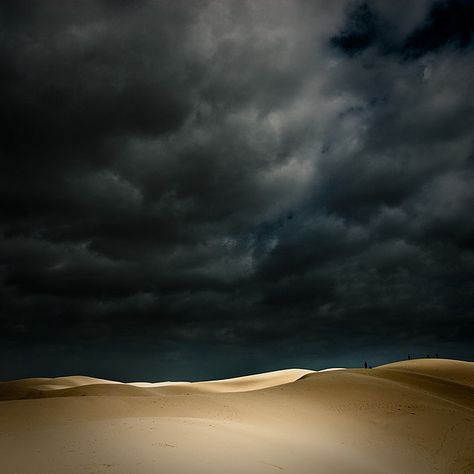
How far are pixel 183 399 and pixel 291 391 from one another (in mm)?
4521

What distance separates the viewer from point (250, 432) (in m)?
9.00

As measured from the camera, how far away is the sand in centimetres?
625

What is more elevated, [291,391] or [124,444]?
[291,391]

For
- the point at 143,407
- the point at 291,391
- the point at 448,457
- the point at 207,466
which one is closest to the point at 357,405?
the point at 291,391

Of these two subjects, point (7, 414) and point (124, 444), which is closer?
point (124, 444)

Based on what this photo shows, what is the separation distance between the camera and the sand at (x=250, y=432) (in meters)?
6.25

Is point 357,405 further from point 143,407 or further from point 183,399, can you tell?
point 143,407

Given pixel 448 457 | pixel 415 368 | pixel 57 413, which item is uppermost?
Answer: pixel 415 368

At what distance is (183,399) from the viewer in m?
12.9

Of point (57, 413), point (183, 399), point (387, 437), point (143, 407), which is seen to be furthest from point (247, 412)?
point (57, 413)

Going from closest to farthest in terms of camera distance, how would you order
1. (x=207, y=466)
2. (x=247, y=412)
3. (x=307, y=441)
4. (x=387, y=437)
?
1. (x=207, y=466)
2. (x=307, y=441)
3. (x=387, y=437)
4. (x=247, y=412)

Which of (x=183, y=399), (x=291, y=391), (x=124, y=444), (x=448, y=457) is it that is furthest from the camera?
(x=291, y=391)

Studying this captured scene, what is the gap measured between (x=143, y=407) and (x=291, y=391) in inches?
246

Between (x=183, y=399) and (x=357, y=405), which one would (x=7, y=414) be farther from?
(x=357, y=405)
